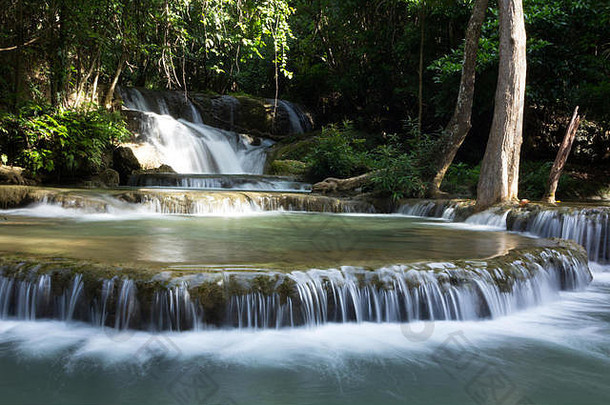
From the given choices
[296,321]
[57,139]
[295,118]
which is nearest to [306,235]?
[296,321]

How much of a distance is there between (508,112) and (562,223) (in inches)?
112

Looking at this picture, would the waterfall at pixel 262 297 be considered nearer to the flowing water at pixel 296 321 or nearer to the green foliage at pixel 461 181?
the flowing water at pixel 296 321

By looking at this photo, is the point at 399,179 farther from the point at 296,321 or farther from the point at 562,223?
the point at 296,321

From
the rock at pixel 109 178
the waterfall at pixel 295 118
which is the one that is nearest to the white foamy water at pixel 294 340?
the rock at pixel 109 178

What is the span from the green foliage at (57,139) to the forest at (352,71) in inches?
1.3

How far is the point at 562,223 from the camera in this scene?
7.35m

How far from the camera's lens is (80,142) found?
12.2 metres

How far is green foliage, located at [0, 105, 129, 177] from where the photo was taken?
11.3m

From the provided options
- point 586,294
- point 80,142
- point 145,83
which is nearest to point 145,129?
point 80,142

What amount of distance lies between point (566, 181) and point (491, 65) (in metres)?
4.20

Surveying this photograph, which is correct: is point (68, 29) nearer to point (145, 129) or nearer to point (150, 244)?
point (145, 129)

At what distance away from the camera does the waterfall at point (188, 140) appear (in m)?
17.5

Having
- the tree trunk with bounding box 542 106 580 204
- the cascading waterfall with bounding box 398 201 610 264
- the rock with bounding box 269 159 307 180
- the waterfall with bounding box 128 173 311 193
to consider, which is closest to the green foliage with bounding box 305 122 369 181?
the waterfall with bounding box 128 173 311 193

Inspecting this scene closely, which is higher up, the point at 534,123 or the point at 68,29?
the point at 68,29
